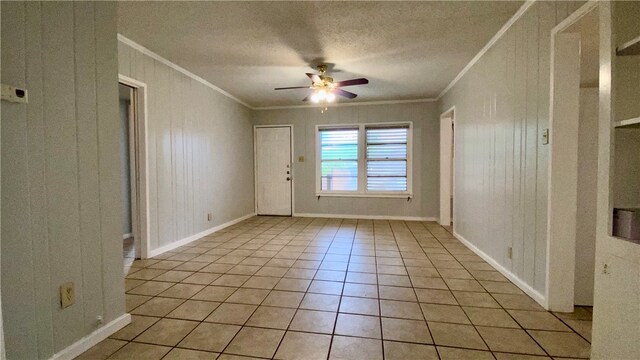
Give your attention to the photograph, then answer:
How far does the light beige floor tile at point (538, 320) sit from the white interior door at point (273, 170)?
461 centimetres

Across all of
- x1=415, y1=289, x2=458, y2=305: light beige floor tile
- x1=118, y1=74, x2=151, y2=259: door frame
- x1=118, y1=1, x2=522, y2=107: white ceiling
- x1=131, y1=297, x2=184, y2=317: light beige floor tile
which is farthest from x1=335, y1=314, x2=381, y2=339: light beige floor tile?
x1=118, y1=74, x2=151, y2=259: door frame

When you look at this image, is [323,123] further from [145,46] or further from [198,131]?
[145,46]

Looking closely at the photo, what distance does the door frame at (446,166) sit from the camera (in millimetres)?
4984

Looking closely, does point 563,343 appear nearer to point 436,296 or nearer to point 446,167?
point 436,296

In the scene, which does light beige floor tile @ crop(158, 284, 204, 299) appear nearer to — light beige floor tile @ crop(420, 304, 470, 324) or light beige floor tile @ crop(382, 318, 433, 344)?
light beige floor tile @ crop(382, 318, 433, 344)

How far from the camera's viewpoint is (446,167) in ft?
16.6

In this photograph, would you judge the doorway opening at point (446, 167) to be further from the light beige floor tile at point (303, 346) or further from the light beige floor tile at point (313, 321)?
the light beige floor tile at point (303, 346)

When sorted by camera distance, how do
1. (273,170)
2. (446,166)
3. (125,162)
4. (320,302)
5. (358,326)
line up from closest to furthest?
1. (358,326)
2. (320,302)
3. (125,162)
4. (446,166)
5. (273,170)

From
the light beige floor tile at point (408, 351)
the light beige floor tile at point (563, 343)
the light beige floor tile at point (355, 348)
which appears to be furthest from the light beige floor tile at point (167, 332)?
the light beige floor tile at point (563, 343)

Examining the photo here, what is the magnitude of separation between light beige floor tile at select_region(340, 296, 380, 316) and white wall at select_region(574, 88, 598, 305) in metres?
1.51

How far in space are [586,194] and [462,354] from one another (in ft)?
5.07

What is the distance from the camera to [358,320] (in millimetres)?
1860

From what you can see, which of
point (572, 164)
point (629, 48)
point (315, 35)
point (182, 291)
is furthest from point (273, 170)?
point (629, 48)

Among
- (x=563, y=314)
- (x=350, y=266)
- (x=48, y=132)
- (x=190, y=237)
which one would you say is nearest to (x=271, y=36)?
(x=48, y=132)
